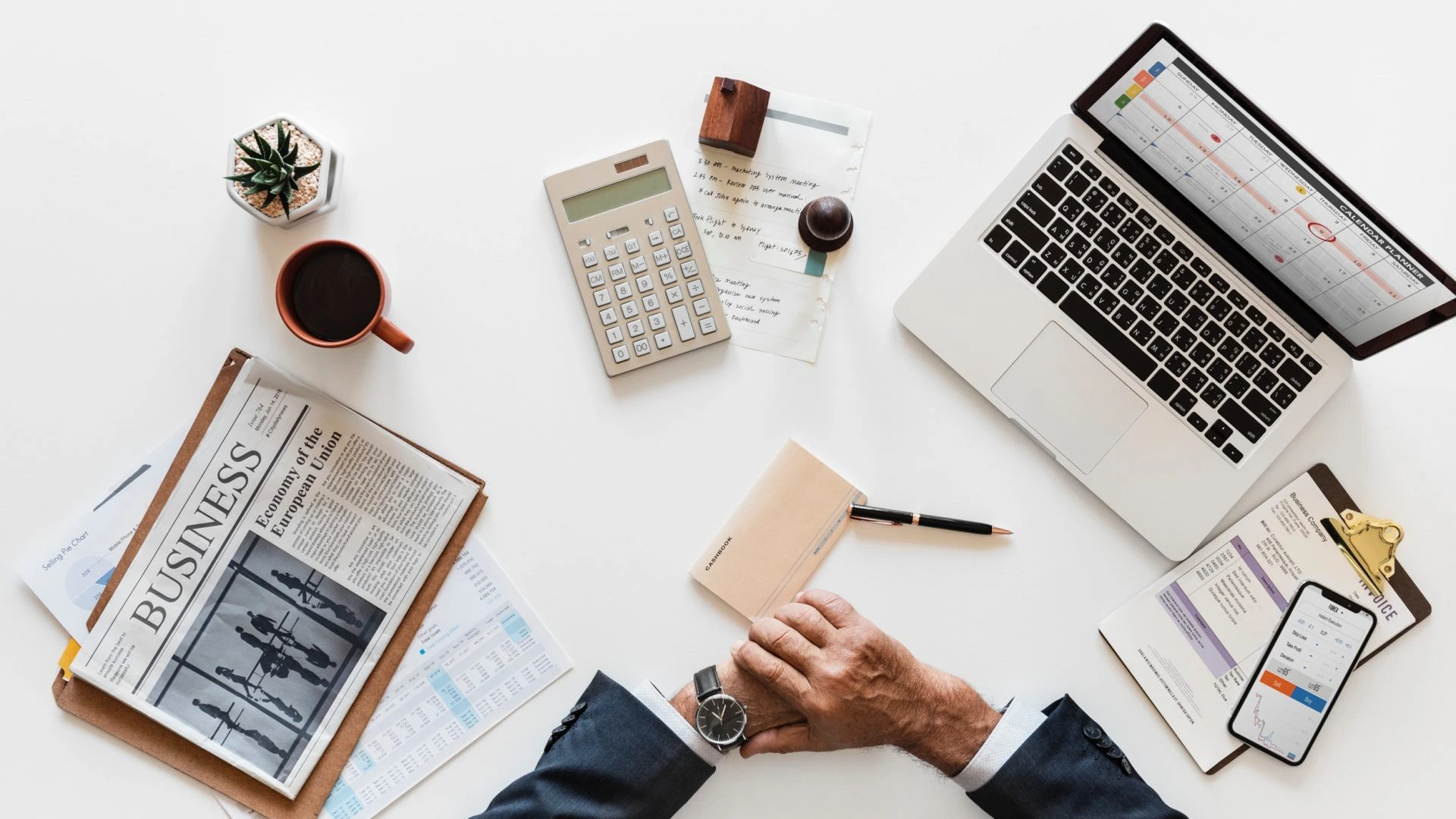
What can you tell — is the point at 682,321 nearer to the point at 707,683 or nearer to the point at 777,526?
the point at 777,526

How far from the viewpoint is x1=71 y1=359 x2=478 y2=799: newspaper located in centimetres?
103

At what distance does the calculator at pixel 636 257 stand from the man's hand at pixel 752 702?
40 cm

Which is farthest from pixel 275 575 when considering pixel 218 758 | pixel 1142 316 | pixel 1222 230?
pixel 1222 230

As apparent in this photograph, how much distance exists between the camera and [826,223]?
1022 millimetres

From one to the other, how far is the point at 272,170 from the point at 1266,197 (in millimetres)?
1109

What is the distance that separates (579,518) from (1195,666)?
2.62 ft

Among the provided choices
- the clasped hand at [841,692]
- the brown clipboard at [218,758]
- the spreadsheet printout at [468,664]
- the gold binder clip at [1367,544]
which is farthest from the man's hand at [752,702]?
the gold binder clip at [1367,544]

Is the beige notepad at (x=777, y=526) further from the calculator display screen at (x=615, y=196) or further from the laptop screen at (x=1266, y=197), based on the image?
the laptop screen at (x=1266, y=197)

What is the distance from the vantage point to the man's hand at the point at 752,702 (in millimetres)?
1035

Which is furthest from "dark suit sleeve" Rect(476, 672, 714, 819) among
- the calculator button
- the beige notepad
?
the calculator button

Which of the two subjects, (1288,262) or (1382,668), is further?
(1382,668)

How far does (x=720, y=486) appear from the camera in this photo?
3.51ft

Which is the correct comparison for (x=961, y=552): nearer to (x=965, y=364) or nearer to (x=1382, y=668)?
(x=965, y=364)

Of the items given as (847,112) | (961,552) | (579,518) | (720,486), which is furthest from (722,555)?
(847,112)
